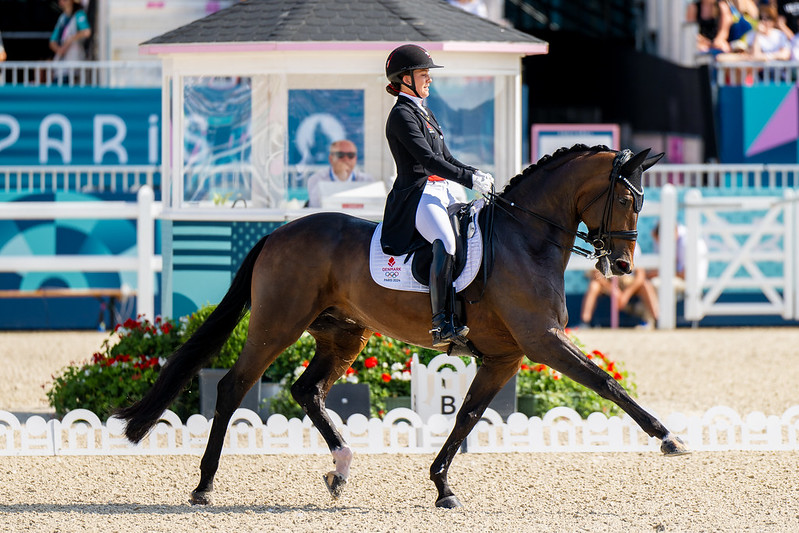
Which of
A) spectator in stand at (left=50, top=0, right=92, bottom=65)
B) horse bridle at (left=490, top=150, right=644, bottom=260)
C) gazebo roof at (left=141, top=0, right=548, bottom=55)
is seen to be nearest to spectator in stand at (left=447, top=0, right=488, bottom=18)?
spectator in stand at (left=50, top=0, right=92, bottom=65)

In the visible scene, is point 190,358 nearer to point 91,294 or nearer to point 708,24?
point 91,294

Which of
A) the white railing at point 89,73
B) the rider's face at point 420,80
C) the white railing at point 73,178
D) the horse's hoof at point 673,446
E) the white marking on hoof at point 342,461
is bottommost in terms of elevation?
the white railing at point 73,178

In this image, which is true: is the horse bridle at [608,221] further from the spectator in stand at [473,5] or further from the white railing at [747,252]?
the spectator in stand at [473,5]

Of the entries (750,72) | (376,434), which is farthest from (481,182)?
(750,72)

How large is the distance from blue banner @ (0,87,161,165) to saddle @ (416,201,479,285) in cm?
975

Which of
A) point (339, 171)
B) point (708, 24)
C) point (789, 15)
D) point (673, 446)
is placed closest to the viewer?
point (673, 446)

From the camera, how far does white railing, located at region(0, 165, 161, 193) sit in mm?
14719

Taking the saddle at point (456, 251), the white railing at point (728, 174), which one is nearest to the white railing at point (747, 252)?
the white railing at point (728, 174)

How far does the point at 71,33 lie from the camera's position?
53.8 feet

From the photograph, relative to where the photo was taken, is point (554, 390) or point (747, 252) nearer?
point (554, 390)

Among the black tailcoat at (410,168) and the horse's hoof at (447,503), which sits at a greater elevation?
the black tailcoat at (410,168)

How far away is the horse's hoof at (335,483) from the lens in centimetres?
634

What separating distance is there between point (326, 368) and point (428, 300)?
2.64 feet

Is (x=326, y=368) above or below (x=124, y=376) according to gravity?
above
